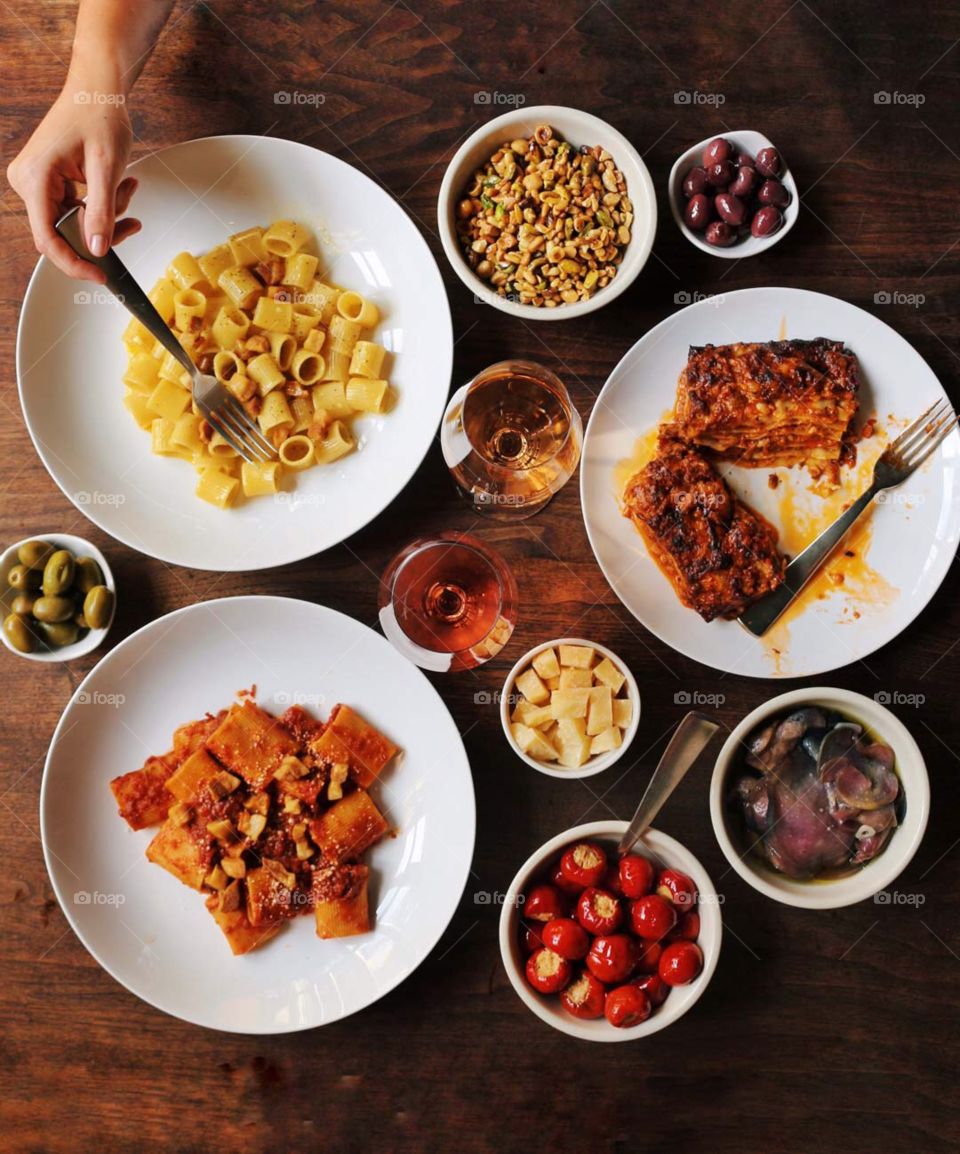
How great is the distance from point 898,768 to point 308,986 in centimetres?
145

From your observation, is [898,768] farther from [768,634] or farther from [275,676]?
[275,676]

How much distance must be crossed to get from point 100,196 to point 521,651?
1355 millimetres

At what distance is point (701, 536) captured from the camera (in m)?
2.07

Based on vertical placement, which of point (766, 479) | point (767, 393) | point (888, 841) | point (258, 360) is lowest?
point (888, 841)

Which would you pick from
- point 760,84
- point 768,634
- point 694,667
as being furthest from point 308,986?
point 760,84

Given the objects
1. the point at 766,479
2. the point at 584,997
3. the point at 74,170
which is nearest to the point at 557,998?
the point at 584,997

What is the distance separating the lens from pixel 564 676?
2.06 m

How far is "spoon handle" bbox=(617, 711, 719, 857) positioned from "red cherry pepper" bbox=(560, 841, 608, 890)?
0.07 m

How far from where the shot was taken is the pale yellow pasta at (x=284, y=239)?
2137mm

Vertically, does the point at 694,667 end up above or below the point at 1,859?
above

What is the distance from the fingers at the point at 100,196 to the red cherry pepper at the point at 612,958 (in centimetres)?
181

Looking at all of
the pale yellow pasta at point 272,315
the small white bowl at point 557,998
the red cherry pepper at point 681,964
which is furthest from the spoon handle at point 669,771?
the pale yellow pasta at point 272,315

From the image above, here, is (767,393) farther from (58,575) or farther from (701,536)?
(58,575)

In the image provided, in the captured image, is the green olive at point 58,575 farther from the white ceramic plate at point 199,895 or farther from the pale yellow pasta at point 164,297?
the pale yellow pasta at point 164,297
